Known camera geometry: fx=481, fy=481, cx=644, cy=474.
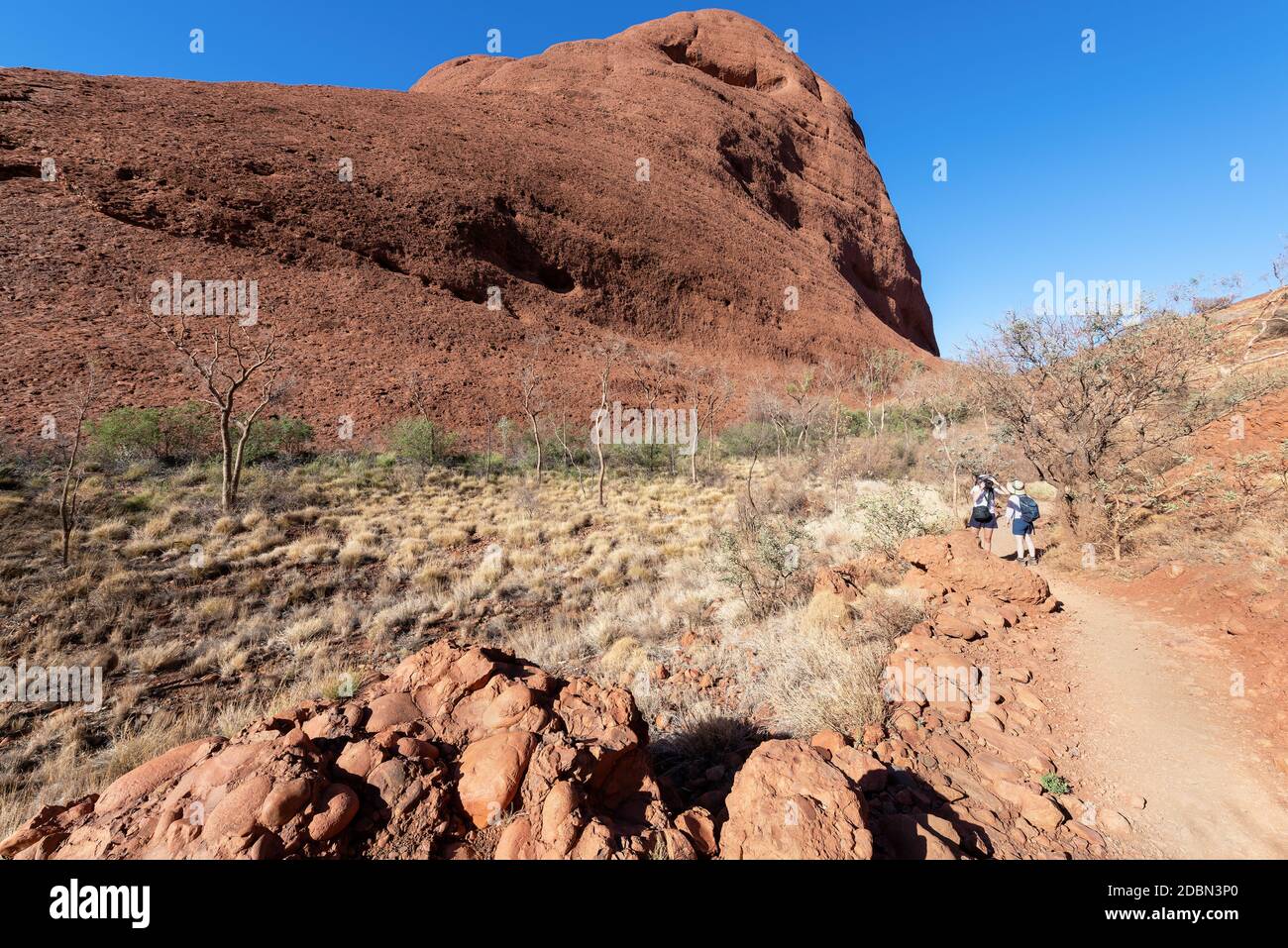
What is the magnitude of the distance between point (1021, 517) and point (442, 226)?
103 ft

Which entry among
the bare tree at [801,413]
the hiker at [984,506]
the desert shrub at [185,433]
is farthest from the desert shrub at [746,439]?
A: the desert shrub at [185,433]

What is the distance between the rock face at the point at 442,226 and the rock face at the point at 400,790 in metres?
20.6

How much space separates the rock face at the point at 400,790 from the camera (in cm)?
168

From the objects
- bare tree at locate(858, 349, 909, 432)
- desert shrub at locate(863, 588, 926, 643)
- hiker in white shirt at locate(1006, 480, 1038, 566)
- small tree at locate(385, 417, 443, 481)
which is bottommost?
desert shrub at locate(863, 588, 926, 643)

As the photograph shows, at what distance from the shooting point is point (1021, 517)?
602 centimetres

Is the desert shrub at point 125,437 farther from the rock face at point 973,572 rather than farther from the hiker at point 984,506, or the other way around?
the hiker at point 984,506

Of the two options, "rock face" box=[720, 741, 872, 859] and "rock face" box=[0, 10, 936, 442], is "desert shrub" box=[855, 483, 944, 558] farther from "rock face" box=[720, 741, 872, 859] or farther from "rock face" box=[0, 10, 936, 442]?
"rock face" box=[0, 10, 936, 442]

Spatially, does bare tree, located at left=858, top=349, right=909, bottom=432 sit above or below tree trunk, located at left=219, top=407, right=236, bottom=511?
above

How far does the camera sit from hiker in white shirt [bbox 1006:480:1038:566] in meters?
5.96

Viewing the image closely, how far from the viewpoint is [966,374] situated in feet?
28.2

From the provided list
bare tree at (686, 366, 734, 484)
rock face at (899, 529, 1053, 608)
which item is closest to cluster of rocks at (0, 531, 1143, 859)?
rock face at (899, 529, 1053, 608)

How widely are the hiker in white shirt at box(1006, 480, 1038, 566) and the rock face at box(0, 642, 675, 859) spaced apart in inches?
235

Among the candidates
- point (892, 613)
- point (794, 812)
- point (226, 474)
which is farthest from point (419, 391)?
point (794, 812)
